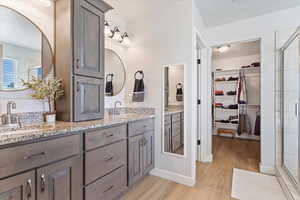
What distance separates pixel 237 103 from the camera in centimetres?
449

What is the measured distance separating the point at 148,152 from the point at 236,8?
2.63 metres

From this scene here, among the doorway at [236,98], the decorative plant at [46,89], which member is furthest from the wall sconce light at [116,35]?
the doorway at [236,98]

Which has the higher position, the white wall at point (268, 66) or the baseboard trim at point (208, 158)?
the white wall at point (268, 66)

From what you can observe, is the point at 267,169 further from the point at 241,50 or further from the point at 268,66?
the point at 241,50

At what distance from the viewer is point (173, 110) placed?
2.32m

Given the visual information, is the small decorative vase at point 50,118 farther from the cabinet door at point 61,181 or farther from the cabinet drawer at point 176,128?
the cabinet drawer at point 176,128

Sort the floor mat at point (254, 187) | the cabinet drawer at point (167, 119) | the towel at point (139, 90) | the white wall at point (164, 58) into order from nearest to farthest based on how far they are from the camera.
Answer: the floor mat at point (254, 187), the white wall at point (164, 58), the cabinet drawer at point (167, 119), the towel at point (139, 90)

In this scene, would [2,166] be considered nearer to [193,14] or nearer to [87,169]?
[87,169]

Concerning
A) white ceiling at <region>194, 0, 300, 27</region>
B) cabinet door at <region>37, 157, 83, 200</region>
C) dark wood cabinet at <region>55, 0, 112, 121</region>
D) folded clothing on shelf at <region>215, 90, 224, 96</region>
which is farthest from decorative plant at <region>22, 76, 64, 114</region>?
folded clothing on shelf at <region>215, 90, 224, 96</region>

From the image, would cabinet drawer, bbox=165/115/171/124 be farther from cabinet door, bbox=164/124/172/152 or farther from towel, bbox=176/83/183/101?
towel, bbox=176/83/183/101

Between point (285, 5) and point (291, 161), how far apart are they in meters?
2.31

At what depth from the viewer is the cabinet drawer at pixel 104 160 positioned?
136 centimetres

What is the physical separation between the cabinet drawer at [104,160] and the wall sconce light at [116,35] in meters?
1.63

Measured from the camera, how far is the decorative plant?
1.49 m
